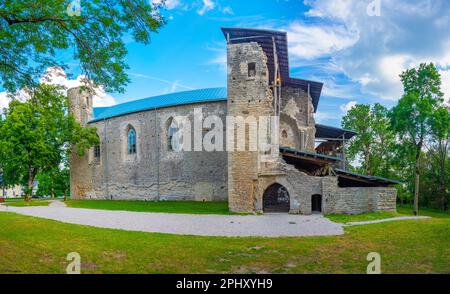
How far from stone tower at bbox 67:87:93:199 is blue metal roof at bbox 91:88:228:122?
5.99 ft

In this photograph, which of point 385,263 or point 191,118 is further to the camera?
point 191,118

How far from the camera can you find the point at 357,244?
8.44m

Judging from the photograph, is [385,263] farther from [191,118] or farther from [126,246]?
[191,118]

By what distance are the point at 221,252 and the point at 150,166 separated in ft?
79.5

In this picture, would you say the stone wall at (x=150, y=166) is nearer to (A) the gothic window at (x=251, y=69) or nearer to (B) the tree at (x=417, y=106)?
(A) the gothic window at (x=251, y=69)

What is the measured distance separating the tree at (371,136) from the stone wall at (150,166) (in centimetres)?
1838

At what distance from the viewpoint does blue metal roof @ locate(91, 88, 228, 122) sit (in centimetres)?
2907

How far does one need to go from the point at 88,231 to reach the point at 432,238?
11434 millimetres

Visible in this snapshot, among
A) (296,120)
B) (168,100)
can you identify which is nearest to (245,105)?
(296,120)

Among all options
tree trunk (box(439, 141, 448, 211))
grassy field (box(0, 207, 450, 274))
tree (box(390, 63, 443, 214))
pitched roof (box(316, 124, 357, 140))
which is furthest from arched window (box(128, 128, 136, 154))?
tree trunk (box(439, 141, 448, 211))

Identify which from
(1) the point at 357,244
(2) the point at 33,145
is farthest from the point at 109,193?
(1) the point at 357,244

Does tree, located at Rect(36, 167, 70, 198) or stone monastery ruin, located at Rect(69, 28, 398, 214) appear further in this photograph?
tree, located at Rect(36, 167, 70, 198)

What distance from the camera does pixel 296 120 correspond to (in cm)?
2692

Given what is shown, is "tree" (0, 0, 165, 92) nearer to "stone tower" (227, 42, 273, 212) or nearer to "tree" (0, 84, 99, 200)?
"stone tower" (227, 42, 273, 212)
